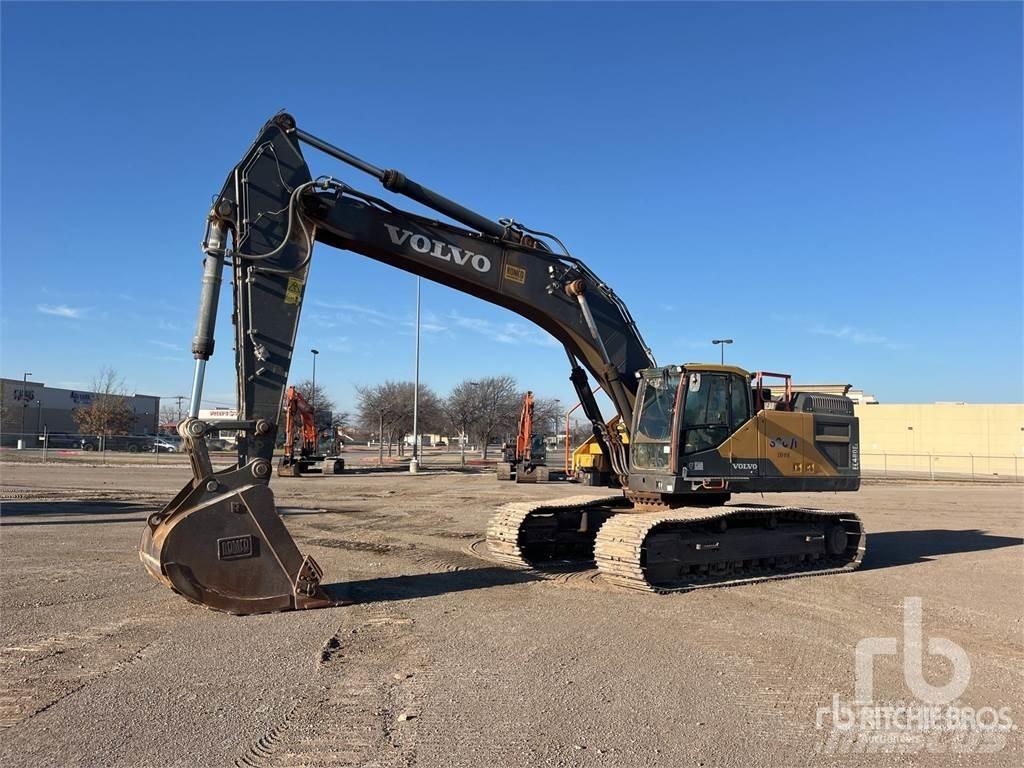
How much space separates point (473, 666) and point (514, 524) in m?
4.68

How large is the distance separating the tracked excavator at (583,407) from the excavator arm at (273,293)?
0.06ft

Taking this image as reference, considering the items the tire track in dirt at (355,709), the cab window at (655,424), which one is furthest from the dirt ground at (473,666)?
the cab window at (655,424)

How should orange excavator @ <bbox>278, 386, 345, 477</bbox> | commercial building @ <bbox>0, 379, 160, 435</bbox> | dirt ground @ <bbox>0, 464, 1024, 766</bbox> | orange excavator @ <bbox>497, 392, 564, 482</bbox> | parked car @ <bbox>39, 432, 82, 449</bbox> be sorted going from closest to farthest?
dirt ground @ <bbox>0, 464, 1024, 766</bbox> < orange excavator @ <bbox>497, 392, 564, 482</bbox> < orange excavator @ <bbox>278, 386, 345, 477</bbox> < parked car @ <bbox>39, 432, 82, 449</bbox> < commercial building @ <bbox>0, 379, 160, 435</bbox>

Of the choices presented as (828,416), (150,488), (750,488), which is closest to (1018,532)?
(828,416)

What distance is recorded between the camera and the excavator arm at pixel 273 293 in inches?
294

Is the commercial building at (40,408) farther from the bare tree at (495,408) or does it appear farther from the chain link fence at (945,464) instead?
the chain link fence at (945,464)

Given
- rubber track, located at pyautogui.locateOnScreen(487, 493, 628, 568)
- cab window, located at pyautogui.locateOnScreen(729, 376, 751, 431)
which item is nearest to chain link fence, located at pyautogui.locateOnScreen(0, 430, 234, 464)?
rubber track, located at pyautogui.locateOnScreen(487, 493, 628, 568)

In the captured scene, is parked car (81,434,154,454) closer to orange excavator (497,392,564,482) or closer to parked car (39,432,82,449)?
parked car (39,432,82,449)

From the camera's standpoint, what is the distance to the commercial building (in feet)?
233

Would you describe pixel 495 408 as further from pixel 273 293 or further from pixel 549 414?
pixel 273 293

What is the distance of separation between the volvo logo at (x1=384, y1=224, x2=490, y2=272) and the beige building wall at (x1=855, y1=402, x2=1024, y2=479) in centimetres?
5029

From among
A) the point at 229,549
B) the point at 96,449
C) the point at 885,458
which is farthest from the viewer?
the point at 96,449

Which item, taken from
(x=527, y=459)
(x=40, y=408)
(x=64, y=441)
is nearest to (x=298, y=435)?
(x=527, y=459)

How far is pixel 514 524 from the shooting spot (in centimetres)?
1098
